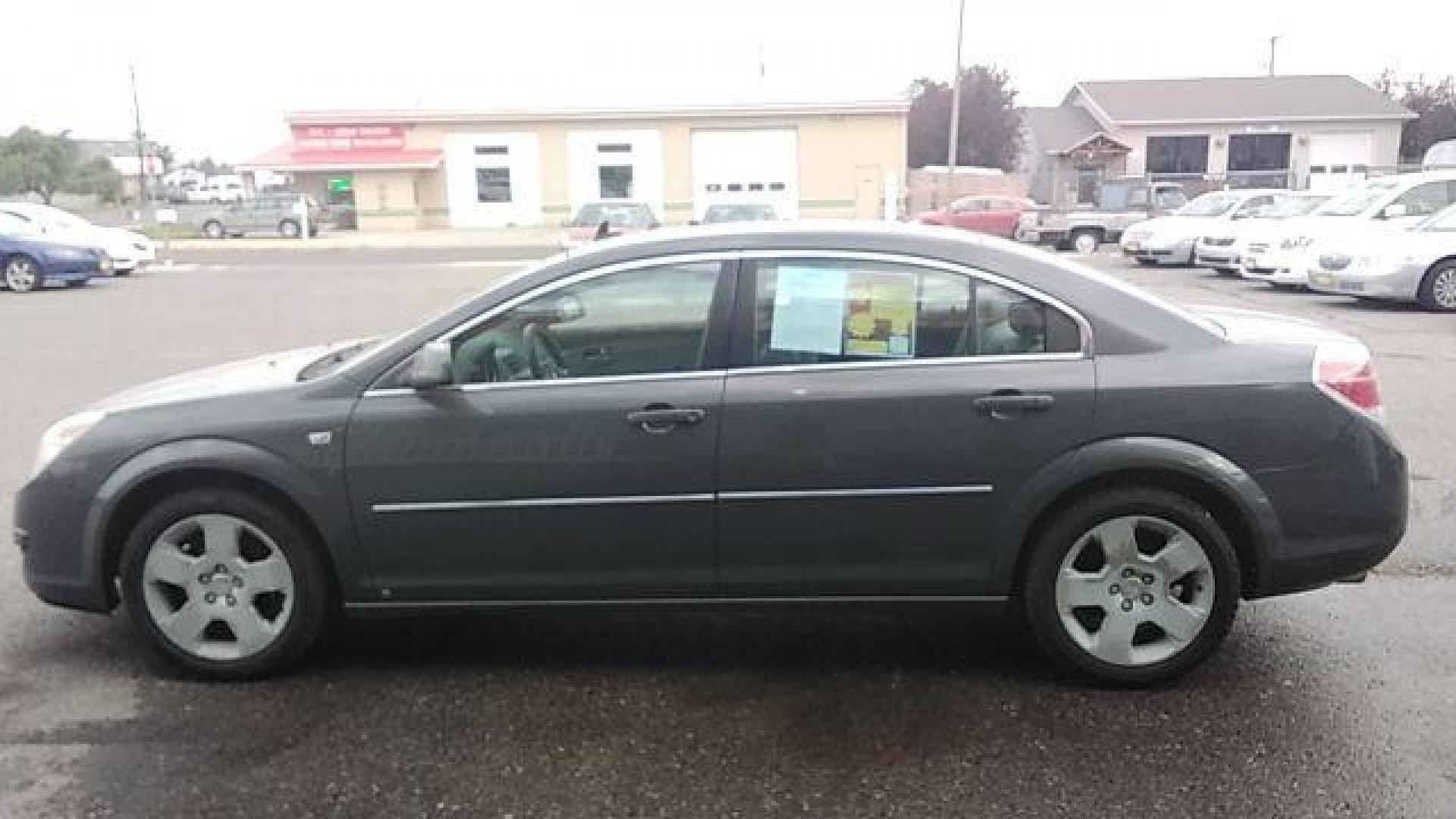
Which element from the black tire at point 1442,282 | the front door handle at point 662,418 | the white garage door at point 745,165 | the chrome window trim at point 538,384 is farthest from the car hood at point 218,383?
the white garage door at point 745,165

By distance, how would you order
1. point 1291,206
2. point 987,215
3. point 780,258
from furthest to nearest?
point 987,215 → point 1291,206 → point 780,258

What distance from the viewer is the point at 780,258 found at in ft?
13.6

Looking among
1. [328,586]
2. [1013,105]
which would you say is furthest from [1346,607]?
[1013,105]

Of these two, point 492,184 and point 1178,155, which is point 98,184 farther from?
point 1178,155

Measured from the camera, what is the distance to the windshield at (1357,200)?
16.7 meters

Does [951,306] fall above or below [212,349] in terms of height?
above

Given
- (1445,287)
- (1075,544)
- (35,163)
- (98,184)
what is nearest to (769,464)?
(1075,544)

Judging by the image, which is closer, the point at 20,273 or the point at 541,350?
the point at 541,350

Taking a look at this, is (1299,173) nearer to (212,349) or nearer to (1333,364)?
(212,349)

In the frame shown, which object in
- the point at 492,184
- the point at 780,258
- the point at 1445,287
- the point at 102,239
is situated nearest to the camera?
the point at 780,258

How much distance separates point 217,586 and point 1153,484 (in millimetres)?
3180

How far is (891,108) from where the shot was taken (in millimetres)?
44875

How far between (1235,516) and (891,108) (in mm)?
42616

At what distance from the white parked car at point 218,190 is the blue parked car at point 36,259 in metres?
51.6
